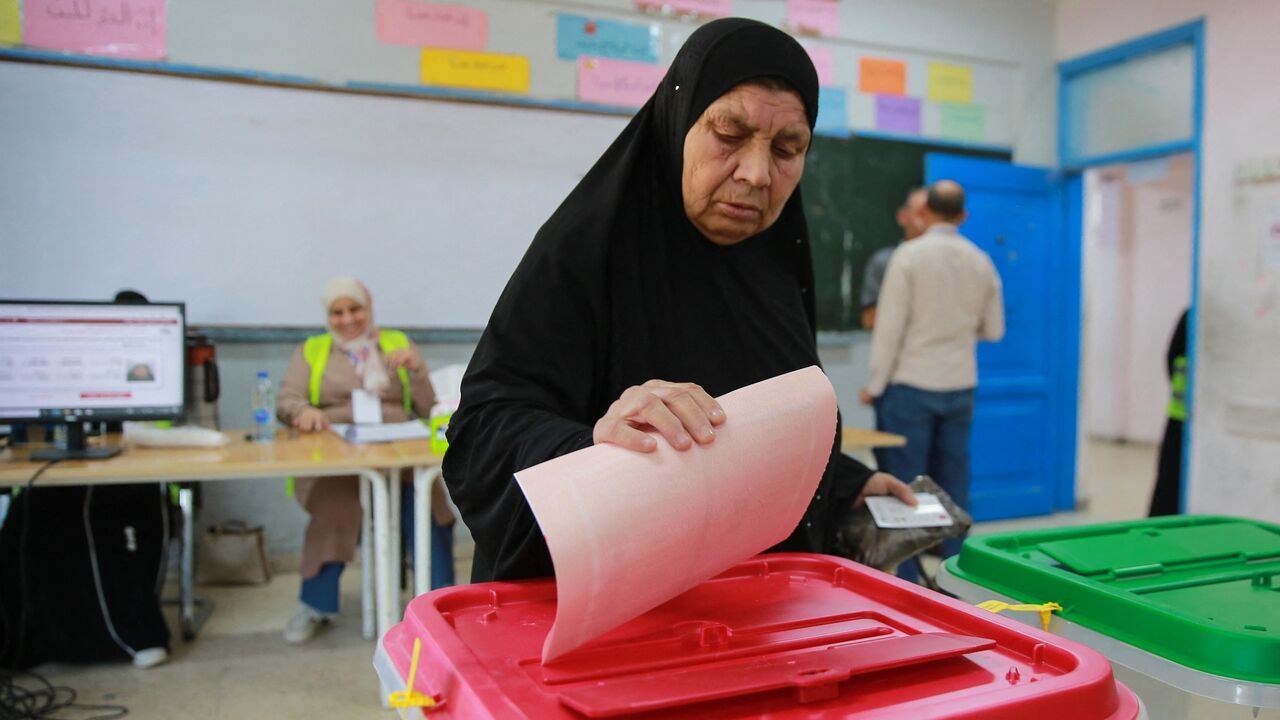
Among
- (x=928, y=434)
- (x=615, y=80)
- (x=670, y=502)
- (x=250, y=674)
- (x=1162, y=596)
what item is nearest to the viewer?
(x=670, y=502)

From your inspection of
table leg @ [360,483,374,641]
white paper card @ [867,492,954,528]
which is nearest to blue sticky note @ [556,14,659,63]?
table leg @ [360,483,374,641]

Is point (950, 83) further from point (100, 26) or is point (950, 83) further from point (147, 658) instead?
point (147, 658)

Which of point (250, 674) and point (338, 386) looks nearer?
point (250, 674)

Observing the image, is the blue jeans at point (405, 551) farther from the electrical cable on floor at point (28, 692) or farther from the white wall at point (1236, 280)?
the white wall at point (1236, 280)

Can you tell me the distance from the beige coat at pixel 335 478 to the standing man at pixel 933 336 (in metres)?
1.87

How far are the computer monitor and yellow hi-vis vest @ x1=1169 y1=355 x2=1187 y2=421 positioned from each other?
448 centimetres

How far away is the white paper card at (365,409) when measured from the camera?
10.7ft

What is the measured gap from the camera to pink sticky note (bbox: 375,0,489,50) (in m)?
3.87

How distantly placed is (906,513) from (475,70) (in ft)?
11.1

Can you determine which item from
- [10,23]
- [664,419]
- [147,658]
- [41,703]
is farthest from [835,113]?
[664,419]

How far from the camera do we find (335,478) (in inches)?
132

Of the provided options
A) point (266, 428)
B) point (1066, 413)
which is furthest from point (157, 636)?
point (1066, 413)

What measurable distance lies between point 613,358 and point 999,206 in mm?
4493

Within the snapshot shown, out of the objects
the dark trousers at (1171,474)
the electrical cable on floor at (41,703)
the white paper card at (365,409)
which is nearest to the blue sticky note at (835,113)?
the dark trousers at (1171,474)
